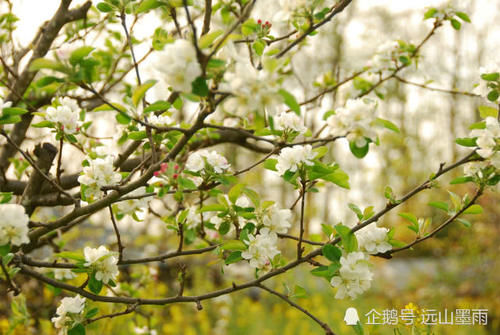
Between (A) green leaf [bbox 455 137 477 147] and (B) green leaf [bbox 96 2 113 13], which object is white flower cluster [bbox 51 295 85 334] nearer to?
(B) green leaf [bbox 96 2 113 13]

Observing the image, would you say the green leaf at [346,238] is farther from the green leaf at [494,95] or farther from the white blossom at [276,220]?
the green leaf at [494,95]

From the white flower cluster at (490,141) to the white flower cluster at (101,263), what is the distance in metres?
1.11

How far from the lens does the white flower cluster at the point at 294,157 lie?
4.15 feet

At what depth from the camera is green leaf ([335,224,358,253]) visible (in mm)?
1232

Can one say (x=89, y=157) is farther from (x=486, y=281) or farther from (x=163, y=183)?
(x=486, y=281)

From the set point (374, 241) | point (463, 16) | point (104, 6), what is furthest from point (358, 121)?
point (463, 16)

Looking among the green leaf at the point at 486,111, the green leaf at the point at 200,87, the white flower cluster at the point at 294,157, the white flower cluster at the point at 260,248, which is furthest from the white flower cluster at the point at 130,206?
the green leaf at the point at 486,111

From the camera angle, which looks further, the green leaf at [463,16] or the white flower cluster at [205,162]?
Result: the green leaf at [463,16]

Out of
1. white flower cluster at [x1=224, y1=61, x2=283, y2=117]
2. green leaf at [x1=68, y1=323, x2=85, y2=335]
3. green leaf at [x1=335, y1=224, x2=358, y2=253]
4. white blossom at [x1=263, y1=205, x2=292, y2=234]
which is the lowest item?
green leaf at [x1=68, y1=323, x2=85, y2=335]

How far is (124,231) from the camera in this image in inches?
283

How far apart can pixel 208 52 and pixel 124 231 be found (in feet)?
21.9

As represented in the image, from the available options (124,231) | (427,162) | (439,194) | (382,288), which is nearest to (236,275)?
(124,231)

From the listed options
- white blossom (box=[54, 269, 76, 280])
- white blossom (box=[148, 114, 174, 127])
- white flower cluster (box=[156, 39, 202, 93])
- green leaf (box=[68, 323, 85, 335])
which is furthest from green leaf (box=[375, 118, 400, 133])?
white blossom (box=[54, 269, 76, 280])

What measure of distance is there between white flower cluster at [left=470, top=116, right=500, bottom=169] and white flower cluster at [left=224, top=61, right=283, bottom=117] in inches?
28.6
